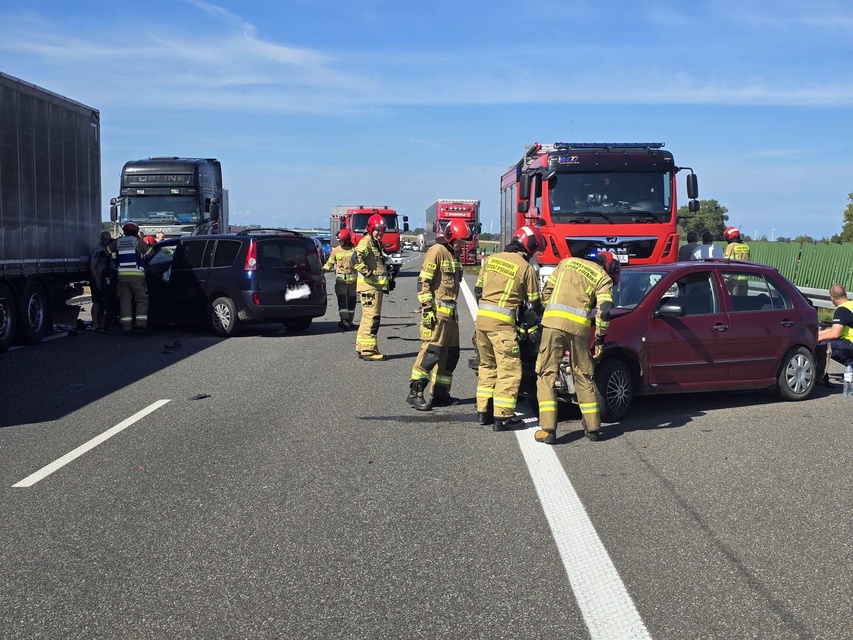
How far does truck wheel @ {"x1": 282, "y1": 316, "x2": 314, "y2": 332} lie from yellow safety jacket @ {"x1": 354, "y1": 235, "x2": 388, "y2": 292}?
3.29 m

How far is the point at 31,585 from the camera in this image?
15.9 feet

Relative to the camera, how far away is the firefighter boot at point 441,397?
1000 cm

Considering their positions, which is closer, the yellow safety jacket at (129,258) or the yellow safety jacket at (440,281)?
the yellow safety jacket at (440,281)

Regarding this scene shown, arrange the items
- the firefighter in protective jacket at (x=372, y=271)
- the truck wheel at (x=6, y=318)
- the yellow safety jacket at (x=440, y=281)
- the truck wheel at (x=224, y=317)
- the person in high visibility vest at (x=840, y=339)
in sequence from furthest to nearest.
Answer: the truck wheel at (x=224, y=317), the truck wheel at (x=6, y=318), the firefighter in protective jacket at (x=372, y=271), the person in high visibility vest at (x=840, y=339), the yellow safety jacket at (x=440, y=281)

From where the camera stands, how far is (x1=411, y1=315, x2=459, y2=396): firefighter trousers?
9.74m

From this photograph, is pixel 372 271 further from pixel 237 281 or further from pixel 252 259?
pixel 237 281

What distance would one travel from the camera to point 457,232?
9758 mm

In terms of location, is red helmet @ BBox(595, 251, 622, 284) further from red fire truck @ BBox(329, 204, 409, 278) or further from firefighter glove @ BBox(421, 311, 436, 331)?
red fire truck @ BBox(329, 204, 409, 278)

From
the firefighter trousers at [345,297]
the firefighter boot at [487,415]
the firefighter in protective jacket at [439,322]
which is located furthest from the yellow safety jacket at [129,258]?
the firefighter boot at [487,415]

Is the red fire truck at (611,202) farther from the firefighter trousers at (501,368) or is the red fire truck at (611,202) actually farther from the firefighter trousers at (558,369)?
the firefighter trousers at (558,369)

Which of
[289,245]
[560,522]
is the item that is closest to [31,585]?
[560,522]

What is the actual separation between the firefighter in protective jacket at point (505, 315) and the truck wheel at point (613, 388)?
0.83 meters

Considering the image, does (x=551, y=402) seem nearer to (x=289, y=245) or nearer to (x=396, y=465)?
(x=396, y=465)

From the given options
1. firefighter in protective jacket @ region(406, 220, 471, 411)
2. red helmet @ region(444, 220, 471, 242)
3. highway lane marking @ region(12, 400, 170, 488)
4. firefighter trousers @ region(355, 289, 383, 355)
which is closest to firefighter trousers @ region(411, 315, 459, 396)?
firefighter in protective jacket @ region(406, 220, 471, 411)
